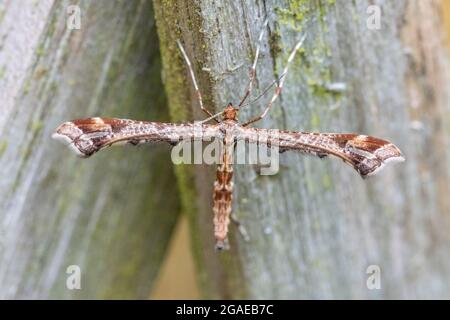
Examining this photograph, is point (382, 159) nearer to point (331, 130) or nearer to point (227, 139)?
point (331, 130)

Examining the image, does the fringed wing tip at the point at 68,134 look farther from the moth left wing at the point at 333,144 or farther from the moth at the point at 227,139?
the moth left wing at the point at 333,144

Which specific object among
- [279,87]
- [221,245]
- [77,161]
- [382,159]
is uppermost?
[279,87]

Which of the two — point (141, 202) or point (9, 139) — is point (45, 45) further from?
point (141, 202)

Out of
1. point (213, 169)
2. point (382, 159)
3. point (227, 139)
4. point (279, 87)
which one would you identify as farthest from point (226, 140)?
point (382, 159)

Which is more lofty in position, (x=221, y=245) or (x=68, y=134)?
(x=68, y=134)

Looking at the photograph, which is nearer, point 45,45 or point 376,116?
point 45,45

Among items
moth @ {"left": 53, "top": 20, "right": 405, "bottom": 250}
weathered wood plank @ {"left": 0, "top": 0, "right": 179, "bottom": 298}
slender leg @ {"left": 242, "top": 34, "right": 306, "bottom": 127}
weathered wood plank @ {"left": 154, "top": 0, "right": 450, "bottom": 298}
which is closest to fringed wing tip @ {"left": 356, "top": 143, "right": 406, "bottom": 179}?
moth @ {"left": 53, "top": 20, "right": 405, "bottom": 250}
